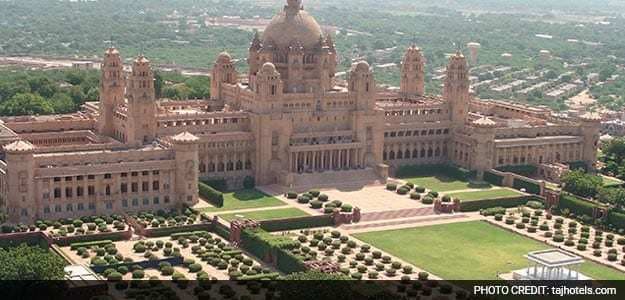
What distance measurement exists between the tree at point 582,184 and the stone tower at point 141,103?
40952 millimetres

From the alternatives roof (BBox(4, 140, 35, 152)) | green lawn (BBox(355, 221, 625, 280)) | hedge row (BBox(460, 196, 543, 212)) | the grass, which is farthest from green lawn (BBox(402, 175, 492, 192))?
roof (BBox(4, 140, 35, 152))

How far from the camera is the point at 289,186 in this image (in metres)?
109

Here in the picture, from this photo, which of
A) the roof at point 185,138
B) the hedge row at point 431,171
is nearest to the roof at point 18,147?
the roof at point 185,138

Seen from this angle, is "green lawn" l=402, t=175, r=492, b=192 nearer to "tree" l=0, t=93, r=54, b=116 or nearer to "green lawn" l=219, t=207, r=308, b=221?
"green lawn" l=219, t=207, r=308, b=221

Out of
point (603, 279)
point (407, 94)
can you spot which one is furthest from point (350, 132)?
point (603, 279)

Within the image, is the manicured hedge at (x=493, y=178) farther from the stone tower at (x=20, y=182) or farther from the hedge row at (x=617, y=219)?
the stone tower at (x=20, y=182)

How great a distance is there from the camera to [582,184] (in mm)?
106125

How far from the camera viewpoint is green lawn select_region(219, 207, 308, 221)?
313ft

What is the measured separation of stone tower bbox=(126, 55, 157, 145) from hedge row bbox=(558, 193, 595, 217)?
39.8 metres

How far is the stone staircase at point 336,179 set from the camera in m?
110

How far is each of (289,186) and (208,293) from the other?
34887 millimetres

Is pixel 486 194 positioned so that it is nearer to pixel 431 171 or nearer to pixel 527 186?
pixel 527 186

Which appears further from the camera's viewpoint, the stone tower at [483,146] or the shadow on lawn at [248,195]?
the stone tower at [483,146]

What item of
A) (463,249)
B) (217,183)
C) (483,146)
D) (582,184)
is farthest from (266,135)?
(582,184)
